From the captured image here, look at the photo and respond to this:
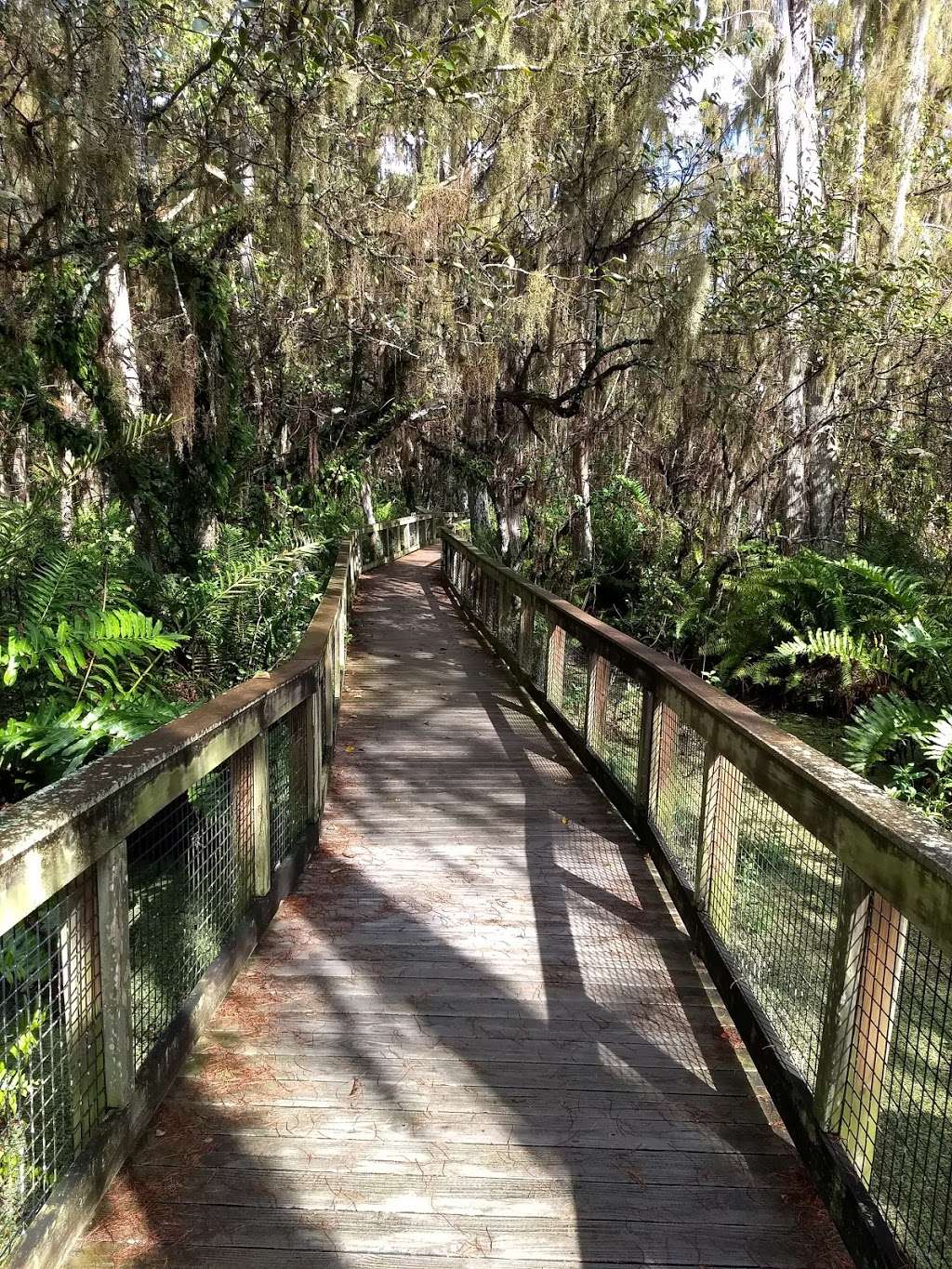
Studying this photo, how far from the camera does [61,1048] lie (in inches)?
87.9

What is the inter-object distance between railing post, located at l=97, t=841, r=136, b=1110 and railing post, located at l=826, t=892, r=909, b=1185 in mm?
1771

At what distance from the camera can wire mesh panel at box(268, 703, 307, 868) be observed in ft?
13.7

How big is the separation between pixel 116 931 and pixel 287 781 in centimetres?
204

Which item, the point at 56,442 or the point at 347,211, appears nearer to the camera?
the point at 347,211

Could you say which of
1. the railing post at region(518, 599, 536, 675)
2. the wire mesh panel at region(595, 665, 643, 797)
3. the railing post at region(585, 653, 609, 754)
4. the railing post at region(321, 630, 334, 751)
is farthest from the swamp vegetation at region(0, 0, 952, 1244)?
the railing post at region(518, 599, 536, 675)

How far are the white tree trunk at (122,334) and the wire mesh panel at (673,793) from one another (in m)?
7.15

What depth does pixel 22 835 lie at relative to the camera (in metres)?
1.87

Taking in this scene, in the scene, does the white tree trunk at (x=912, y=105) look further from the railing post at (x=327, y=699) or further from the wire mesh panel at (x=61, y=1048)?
the wire mesh panel at (x=61, y=1048)

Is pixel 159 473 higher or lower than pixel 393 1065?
higher

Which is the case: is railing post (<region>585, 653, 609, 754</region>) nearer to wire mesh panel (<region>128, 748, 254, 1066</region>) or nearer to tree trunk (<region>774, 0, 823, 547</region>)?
A: wire mesh panel (<region>128, 748, 254, 1066</region>)

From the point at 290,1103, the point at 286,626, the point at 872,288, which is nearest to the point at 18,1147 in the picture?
the point at 290,1103

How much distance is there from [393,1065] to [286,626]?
7.19 metres

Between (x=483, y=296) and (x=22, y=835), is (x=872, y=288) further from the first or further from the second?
Answer: (x=22, y=835)

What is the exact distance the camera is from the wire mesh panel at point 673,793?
4.26m
